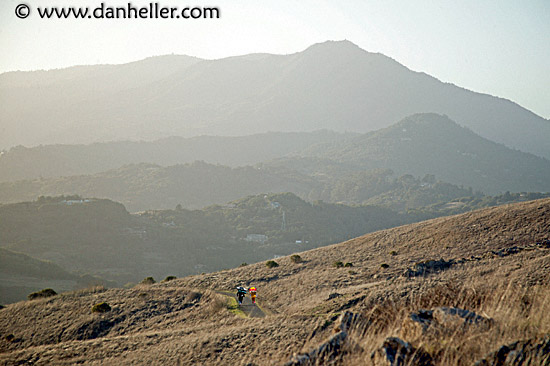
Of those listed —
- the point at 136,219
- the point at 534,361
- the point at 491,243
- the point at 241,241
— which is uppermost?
the point at 534,361

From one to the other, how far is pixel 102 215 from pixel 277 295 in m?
145

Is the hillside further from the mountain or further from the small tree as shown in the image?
the small tree

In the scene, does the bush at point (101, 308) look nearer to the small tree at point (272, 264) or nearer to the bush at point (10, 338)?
the bush at point (10, 338)

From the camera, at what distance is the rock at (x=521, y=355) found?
6.22 m

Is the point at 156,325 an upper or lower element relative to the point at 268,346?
lower

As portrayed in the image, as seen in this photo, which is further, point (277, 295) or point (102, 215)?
point (102, 215)

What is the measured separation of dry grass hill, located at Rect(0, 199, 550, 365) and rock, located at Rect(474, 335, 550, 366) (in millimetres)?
19

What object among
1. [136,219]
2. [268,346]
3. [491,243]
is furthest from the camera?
[136,219]

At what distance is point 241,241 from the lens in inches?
6526

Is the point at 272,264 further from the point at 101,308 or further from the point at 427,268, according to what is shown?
the point at 101,308

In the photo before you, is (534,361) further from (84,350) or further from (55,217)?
(55,217)

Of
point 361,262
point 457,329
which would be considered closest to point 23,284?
point 361,262

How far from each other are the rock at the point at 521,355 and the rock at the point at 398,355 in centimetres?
80

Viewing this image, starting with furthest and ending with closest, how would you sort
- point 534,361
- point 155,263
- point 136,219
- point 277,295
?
point 136,219 → point 155,263 → point 277,295 → point 534,361
